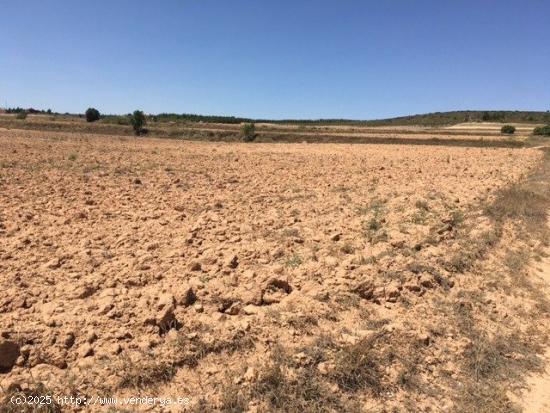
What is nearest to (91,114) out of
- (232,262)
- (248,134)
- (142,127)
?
(142,127)

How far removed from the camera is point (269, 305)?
554 centimetres

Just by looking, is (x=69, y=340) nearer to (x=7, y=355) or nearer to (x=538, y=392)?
(x=7, y=355)

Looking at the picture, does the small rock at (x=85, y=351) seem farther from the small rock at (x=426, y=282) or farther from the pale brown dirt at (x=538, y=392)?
the small rock at (x=426, y=282)

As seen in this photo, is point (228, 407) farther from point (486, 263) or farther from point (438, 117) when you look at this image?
point (438, 117)

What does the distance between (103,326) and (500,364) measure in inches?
168

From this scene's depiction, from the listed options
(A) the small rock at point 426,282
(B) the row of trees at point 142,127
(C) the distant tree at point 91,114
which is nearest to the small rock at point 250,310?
(A) the small rock at point 426,282

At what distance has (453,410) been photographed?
4133 mm

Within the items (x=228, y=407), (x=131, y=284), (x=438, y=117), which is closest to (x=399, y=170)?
(x=131, y=284)

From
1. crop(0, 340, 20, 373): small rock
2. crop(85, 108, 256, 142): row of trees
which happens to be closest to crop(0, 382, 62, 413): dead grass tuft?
crop(0, 340, 20, 373): small rock

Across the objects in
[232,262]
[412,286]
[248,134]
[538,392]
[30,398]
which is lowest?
[538,392]

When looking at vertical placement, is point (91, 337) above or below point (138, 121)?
below

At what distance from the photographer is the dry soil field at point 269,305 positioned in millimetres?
4238

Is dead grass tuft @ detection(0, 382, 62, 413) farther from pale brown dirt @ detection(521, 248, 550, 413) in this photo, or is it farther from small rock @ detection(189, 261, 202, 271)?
pale brown dirt @ detection(521, 248, 550, 413)

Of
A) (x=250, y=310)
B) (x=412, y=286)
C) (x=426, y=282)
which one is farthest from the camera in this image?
(x=426, y=282)
